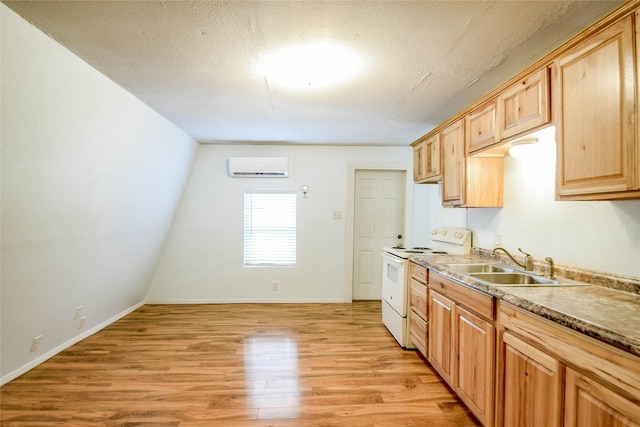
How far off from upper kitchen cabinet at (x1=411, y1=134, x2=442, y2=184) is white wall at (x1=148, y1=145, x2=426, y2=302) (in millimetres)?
910

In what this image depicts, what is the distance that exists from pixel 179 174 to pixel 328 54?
2.83m

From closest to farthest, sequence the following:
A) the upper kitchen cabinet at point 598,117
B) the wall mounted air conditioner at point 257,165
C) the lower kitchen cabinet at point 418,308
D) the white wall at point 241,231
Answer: the upper kitchen cabinet at point 598,117, the lower kitchen cabinet at point 418,308, the wall mounted air conditioner at point 257,165, the white wall at point 241,231

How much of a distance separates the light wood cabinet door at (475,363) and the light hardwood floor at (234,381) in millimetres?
219

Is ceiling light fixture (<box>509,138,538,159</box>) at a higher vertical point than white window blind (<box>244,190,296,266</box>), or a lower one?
higher

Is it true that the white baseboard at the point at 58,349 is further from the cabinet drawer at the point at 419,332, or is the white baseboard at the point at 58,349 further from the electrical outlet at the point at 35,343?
the cabinet drawer at the point at 419,332

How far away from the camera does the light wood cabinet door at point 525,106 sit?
161cm

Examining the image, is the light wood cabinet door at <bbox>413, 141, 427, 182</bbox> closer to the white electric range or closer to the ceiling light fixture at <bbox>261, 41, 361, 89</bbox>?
the white electric range

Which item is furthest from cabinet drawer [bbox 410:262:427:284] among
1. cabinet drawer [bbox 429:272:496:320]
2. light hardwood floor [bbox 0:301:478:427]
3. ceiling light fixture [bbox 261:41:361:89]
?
ceiling light fixture [bbox 261:41:361:89]

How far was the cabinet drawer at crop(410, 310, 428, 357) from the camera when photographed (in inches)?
99.3

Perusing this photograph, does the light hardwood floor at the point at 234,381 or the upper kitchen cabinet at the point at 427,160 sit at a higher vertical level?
the upper kitchen cabinet at the point at 427,160

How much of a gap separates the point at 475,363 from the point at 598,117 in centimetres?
150

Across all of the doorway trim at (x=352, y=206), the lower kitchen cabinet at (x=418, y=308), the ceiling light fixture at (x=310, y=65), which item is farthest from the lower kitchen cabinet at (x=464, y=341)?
the doorway trim at (x=352, y=206)

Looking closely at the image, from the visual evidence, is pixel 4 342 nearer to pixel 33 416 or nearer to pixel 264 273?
pixel 33 416

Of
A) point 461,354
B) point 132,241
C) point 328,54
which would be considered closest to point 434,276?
point 461,354
